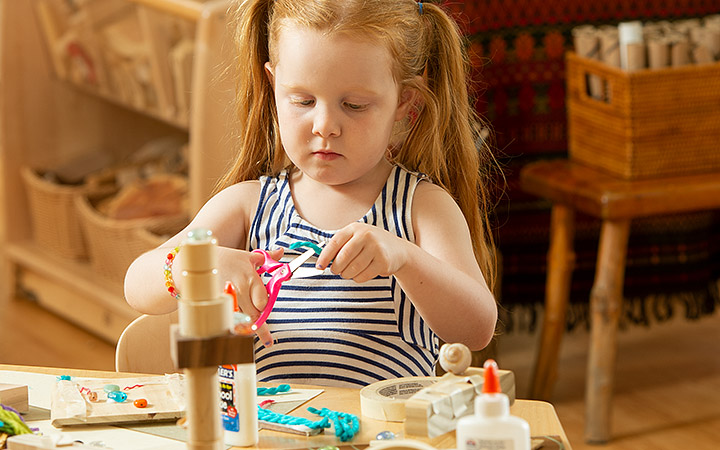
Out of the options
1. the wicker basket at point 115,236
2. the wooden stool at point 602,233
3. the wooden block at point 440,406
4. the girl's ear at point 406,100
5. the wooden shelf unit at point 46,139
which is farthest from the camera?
the wooden shelf unit at point 46,139

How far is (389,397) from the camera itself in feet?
3.41

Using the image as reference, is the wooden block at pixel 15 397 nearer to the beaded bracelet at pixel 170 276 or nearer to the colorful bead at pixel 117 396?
the colorful bead at pixel 117 396

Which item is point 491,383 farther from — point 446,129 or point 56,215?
point 56,215

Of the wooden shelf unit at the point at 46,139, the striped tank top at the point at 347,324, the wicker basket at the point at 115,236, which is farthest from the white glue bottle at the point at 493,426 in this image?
the wooden shelf unit at the point at 46,139

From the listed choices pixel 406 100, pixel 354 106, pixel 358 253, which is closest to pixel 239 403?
pixel 358 253

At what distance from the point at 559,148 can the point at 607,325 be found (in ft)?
2.01

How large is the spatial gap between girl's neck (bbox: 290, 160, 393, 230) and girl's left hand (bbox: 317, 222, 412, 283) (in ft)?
0.83

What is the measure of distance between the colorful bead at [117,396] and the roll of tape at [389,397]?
248 millimetres

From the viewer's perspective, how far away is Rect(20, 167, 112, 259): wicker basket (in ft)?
10.3

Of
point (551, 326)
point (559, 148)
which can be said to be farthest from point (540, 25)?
point (551, 326)

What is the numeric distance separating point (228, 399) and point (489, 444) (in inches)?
11.1

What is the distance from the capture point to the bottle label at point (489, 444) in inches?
31.0

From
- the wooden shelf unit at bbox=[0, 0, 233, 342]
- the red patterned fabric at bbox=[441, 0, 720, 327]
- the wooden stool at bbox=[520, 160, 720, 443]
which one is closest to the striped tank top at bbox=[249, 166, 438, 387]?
the wooden stool at bbox=[520, 160, 720, 443]

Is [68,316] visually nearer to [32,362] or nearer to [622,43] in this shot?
[32,362]
